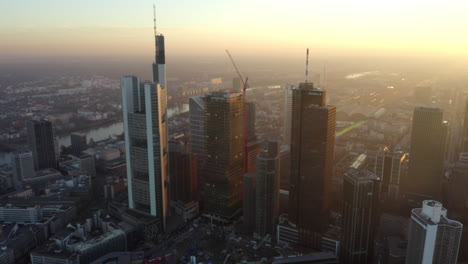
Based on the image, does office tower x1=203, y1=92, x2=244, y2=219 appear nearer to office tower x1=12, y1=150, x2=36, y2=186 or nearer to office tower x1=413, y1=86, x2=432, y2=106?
office tower x1=12, y1=150, x2=36, y2=186

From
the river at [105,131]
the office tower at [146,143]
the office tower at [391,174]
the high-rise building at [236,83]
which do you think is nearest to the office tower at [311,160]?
the office tower at [391,174]

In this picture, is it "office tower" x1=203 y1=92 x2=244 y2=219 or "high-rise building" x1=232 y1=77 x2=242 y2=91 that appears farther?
"high-rise building" x1=232 y1=77 x2=242 y2=91

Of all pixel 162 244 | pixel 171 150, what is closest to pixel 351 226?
pixel 162 244

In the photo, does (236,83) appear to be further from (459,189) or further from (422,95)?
(422,95)

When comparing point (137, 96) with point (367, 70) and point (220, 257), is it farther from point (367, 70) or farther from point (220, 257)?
point (367, 70)

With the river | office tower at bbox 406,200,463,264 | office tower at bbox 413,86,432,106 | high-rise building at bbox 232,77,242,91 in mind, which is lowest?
the river

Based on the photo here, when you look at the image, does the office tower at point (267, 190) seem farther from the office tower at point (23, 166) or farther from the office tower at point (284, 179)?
the office tower at point (23, 166)

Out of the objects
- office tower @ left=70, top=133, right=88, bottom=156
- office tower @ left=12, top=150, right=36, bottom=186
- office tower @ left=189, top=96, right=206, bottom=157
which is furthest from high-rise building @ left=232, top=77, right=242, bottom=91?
office tower @ left=12, top=150, right=36, bottom=186
